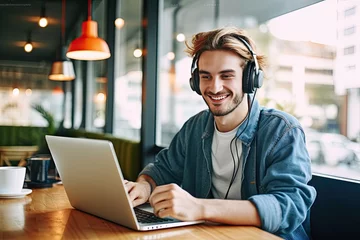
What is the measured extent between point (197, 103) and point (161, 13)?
88 centimetres

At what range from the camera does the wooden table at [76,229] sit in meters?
1.21

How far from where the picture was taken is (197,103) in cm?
376

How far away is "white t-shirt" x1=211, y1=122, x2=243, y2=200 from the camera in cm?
172

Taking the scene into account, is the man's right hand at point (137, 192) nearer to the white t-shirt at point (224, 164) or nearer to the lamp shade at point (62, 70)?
the white t-shirt at point (224, 164)

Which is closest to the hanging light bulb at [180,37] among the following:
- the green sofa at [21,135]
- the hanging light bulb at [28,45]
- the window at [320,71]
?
the window at [320,71]

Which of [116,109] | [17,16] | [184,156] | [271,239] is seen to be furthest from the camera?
[17,16]

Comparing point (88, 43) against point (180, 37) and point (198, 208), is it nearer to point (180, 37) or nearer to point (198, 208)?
point (180, 37)

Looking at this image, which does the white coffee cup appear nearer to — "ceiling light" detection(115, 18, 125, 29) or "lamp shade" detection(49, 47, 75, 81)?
"lamp shade" detection(49, 47, 75, 81)

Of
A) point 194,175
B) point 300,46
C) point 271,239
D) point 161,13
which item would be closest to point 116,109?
point 161,13

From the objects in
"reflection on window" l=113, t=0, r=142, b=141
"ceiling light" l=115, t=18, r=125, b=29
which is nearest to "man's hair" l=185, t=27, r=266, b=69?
"reflection on window" l=113, t=0, r=142, b=141

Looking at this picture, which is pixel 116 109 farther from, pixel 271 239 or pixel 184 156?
pixel 271 239

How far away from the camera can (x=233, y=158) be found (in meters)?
1.74

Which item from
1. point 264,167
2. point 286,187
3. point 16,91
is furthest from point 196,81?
point 16,91

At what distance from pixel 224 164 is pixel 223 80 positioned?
0.33m
